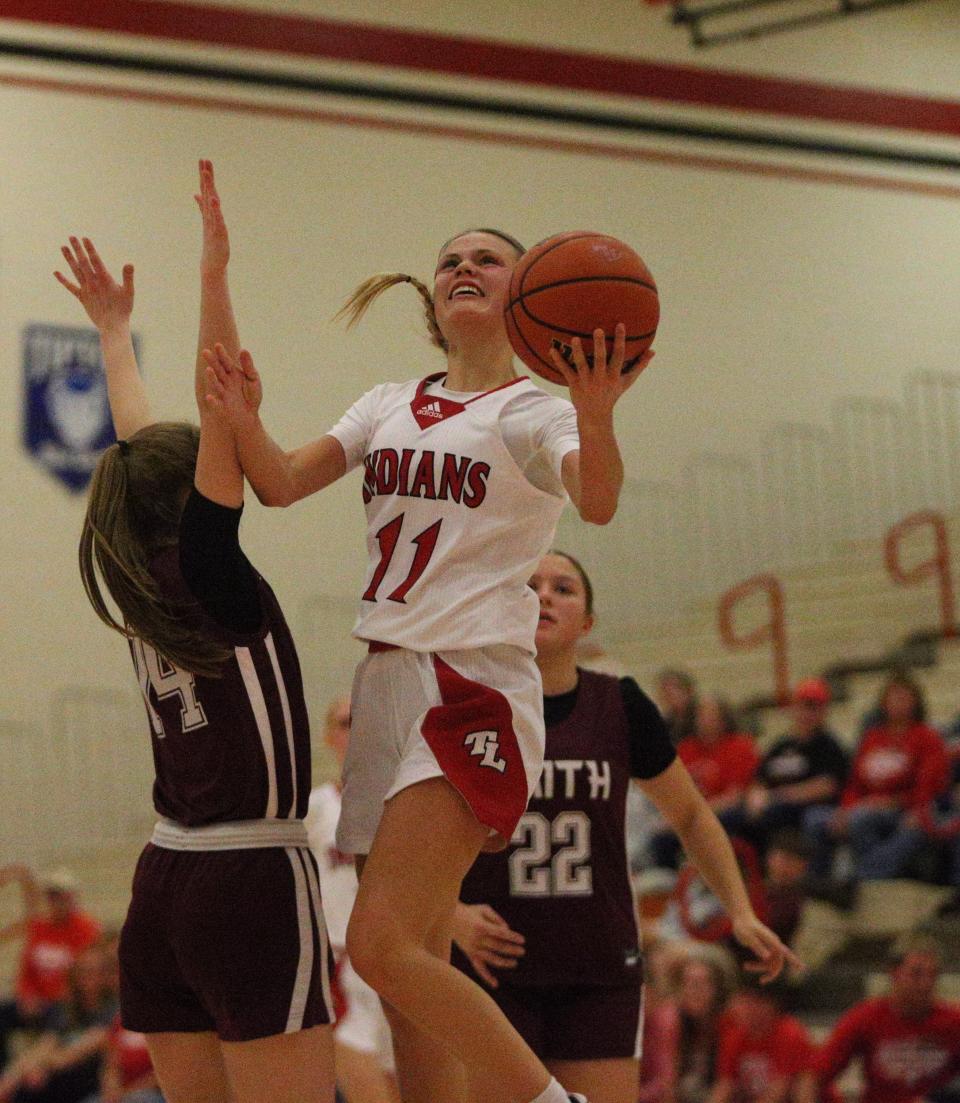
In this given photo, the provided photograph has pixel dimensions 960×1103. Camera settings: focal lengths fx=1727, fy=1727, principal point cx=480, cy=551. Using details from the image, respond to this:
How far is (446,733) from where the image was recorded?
3564 mm

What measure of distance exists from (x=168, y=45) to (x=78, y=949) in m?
6.71

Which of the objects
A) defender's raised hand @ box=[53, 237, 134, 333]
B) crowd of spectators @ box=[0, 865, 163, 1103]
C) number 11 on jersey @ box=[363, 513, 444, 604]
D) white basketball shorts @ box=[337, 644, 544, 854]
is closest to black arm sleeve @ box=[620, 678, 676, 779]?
white basketball shorts @ box=[337, 644, 544, 854]

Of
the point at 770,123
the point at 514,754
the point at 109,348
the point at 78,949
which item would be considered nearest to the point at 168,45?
the point at 770,123

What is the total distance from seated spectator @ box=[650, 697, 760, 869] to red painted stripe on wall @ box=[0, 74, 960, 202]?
5477 millimetres

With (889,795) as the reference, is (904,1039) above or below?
below

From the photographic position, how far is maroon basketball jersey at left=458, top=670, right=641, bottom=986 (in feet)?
14.5

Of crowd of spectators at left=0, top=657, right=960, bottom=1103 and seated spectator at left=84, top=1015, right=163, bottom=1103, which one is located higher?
crowd of spectators at left=0, top=657, right=960, bottom=1103

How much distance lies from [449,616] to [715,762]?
23.2 ft

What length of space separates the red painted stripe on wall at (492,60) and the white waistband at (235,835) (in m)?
10.6

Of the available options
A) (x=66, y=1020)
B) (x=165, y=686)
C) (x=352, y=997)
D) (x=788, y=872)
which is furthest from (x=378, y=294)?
(x=66, y=1020)

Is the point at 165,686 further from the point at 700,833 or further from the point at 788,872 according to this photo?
the point at 788,872

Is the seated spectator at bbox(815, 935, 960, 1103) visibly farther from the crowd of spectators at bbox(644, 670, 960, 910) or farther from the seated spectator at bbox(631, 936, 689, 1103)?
the crowd of spectators at bbox(644, 670, 960, 910)

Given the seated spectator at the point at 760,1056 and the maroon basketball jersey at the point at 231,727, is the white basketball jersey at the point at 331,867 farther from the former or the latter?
the maroon basketball jersey at the point at 231,727

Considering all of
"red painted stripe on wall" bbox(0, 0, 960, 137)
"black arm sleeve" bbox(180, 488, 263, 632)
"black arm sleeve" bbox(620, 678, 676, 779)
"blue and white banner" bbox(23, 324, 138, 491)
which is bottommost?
"black arm sleeve" bbox(620, 678, 676, 779)
